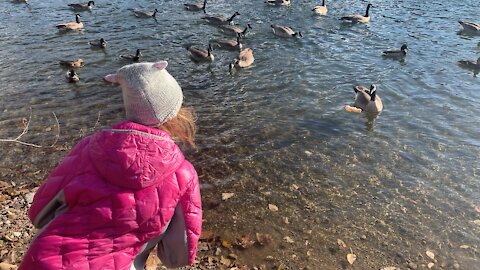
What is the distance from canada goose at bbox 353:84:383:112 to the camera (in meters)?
11.7

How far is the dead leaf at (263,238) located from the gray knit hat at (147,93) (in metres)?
4.51

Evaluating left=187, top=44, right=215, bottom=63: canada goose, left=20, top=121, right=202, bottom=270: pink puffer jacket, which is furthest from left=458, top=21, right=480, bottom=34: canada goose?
left=20, top=121, right=202, bottom=270: pink puffer jacket

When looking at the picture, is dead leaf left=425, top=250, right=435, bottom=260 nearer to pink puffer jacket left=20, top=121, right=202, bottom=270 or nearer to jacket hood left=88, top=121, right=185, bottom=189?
pink puffer jacket left=20, top=121, right=202, bottom=270

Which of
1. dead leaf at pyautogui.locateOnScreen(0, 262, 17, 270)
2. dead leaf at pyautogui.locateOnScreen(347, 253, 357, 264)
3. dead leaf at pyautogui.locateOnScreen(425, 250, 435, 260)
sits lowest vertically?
dead leaf at pyautogui.locateOnScreen(425, 250, 435, 260)

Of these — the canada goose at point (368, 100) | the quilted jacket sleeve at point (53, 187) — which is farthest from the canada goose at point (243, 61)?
the quilted jacket sleeve at point (53, 187)

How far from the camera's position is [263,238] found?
7195 millimetres

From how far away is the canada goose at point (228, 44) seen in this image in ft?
56.4

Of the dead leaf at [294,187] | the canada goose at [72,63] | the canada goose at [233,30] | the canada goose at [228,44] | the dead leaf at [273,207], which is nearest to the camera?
the dead leaf at [273,207]

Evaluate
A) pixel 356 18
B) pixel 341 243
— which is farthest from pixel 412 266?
pixel 356 18

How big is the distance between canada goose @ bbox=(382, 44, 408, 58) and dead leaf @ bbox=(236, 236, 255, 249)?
10927mm

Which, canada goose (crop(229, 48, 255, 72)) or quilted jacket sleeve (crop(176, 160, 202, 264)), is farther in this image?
canada goose (crop(229, 48, 255, 72))

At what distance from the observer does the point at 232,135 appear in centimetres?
1050

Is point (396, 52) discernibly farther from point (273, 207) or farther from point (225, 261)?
point (225, 261)

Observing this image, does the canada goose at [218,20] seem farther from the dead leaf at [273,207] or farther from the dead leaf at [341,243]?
the dead leaf at [341,243]
